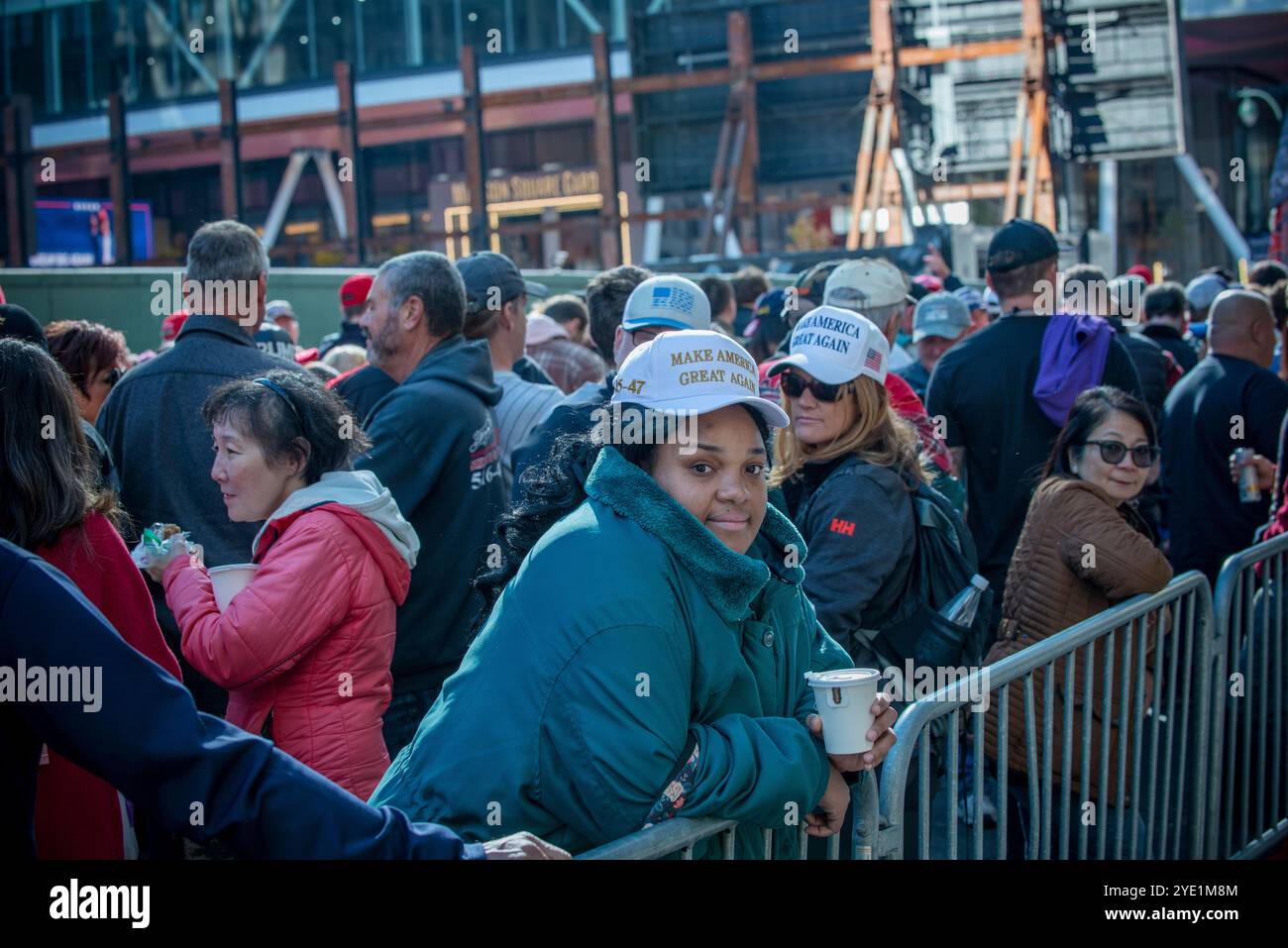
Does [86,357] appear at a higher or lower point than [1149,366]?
higher

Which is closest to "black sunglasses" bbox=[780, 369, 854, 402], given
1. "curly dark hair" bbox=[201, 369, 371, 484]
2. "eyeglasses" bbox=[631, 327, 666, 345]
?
"eyeglasses" bbox=[631, 327, 666, 345]

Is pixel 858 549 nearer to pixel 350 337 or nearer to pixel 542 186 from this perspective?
pixel 350 337

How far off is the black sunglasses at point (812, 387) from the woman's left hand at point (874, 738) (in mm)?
1470

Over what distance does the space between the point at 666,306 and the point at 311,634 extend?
1.82 meters

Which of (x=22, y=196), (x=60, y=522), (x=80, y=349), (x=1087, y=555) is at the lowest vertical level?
(x=1087, y=555)

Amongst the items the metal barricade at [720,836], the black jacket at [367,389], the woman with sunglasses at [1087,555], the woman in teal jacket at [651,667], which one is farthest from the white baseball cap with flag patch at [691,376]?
the black jacket at [367,389]

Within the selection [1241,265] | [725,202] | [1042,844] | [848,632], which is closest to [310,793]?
[848,632]

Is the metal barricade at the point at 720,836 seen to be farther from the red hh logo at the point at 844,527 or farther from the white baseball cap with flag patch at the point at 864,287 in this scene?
the white baseball cap with flag patch at the point at 864,287

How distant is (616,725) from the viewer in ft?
7.53

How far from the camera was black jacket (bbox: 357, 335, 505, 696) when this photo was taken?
430 cm

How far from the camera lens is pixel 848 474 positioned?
12.7 ft

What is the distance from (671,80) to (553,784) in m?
17.8

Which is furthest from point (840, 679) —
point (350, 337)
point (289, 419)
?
point (350, 337)

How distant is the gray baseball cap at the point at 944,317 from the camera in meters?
7.04
